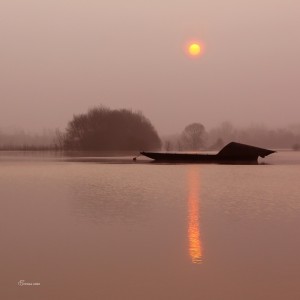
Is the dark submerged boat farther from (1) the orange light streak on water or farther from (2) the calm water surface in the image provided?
(2) the calm water surface

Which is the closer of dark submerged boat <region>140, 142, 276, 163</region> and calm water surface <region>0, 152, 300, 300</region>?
calm water surface <region>0, 152, 300, 300</region>

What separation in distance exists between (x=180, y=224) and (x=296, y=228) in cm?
375

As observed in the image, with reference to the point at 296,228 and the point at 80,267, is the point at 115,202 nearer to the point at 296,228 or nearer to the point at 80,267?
the point at 296,228

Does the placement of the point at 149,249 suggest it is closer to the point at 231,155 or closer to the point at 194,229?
the point at 194,229

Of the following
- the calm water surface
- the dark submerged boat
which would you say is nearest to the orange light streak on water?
the calm water surface

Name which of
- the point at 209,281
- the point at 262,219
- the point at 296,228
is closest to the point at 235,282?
the point at 209,281

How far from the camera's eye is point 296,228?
14.1 metres

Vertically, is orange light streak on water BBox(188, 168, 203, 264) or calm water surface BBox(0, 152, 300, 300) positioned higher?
calm water surface BBox(0, 152, 300, 300)

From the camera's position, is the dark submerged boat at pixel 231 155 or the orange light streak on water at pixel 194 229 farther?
the dark submerged boat at pixel 231 155

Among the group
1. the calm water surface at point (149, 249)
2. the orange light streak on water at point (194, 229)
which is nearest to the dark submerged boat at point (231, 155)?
the orange light streak on water at point (194, 229)

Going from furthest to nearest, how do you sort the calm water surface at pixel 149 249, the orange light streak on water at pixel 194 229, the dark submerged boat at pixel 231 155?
the dark submerged boat at pixel 231 155
the orange light streak on water at pixel 194 229
the calm water surface at pixel 149 249

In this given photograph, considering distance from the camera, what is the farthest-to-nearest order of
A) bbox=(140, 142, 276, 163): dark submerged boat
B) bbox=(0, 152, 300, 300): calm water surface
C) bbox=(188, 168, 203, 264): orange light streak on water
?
bbox=(140, 142, 276, 163): dark submerged boat
bbox=(188, 168, 203, 264): orange light streak on water
bbox=(0, 152, 300, 300): calm water surface

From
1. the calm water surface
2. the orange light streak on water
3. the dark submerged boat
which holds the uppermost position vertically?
the dark submerged boat

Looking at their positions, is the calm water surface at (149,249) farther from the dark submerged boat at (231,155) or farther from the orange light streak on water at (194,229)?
the dark submerged boat at (231,155)
